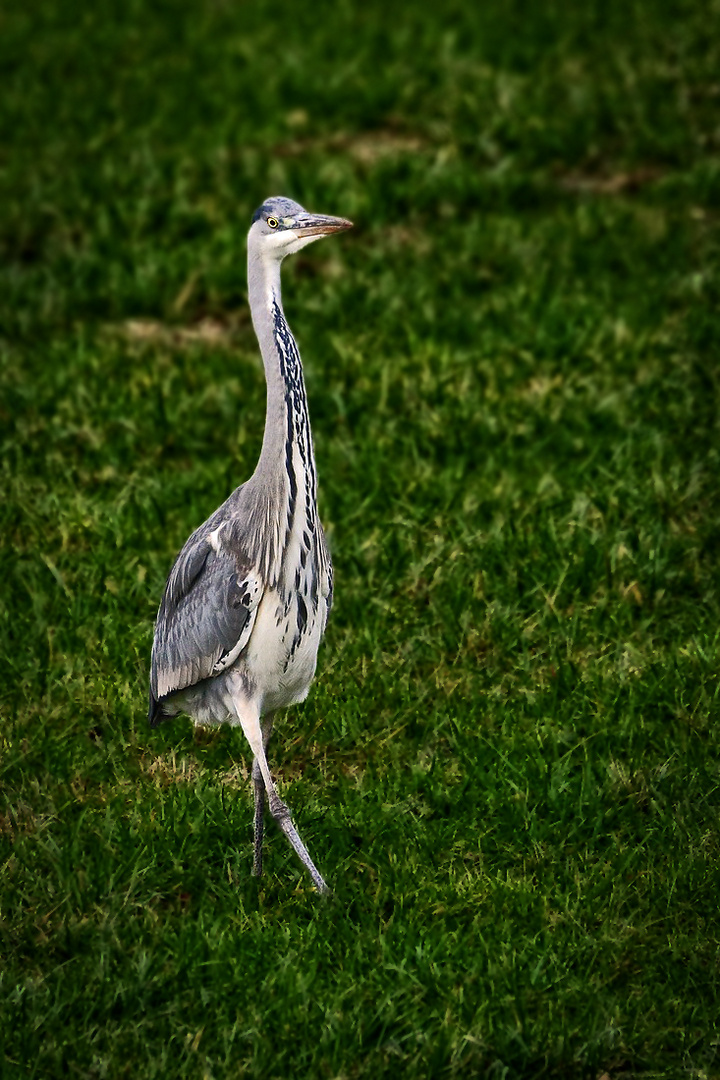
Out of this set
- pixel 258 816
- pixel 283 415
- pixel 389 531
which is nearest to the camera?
pixel 283 415

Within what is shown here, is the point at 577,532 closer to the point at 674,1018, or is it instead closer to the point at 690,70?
the point at 674,1018

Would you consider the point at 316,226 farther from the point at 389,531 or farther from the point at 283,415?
the point at 389,531

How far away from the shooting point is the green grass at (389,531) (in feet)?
15.5

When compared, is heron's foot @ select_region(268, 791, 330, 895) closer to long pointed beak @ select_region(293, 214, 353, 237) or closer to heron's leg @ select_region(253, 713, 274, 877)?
heron's leg @ select_region(253, 713, 274, 877)

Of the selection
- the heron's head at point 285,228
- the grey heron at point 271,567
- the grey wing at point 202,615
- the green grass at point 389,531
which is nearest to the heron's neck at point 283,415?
the grey heron at point 271,567

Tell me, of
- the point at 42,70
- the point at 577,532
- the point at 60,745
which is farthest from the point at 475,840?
the point at 42,70

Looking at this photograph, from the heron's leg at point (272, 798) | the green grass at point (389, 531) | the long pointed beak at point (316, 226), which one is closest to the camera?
the green grass at point (389, 531)

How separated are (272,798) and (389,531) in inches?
89.3

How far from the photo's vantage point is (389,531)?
7.18m

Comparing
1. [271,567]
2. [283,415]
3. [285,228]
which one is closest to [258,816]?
[271,567]

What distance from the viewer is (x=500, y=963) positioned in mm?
4742

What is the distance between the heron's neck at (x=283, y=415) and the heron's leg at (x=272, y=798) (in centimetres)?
67

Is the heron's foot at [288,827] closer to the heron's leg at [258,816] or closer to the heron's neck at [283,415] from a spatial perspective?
the heron's leg at [258,816]

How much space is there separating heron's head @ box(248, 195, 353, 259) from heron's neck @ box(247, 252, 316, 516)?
13 cm
